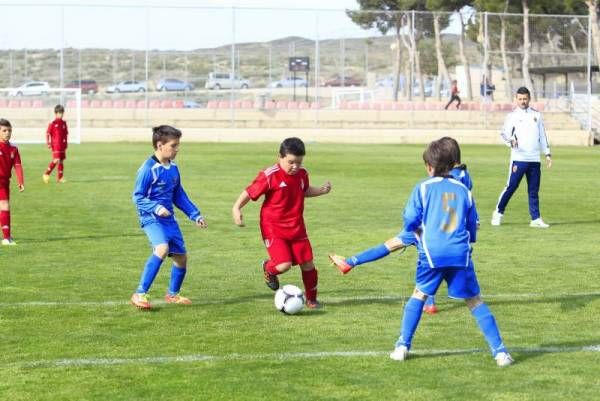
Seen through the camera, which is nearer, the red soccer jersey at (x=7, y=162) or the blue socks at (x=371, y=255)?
the blue socks at (x=371, y=255)

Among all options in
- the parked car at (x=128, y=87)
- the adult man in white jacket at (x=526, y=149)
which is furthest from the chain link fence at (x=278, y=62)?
the adult man in white jacket at (x=526, y=149)

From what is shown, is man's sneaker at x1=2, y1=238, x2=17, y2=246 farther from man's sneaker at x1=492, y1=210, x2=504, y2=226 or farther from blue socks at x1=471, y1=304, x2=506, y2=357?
blue socks at x1=471, y1=304, x2=506, y2=357

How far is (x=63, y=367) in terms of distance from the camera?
802 centimetres

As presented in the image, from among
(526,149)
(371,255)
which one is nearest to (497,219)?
(526,149)

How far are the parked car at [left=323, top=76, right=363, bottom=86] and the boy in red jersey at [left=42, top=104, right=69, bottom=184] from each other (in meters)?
27.6

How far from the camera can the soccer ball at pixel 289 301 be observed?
9938mm

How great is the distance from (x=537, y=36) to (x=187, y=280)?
44030 millimetres

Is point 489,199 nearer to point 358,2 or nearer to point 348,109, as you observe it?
point 348,109

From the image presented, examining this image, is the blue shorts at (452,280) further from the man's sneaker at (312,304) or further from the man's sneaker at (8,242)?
the man's sneaker at (8,242)

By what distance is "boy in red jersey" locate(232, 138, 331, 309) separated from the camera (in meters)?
10.1

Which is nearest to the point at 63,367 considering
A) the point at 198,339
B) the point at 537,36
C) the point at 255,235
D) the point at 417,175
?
the point at 198,339

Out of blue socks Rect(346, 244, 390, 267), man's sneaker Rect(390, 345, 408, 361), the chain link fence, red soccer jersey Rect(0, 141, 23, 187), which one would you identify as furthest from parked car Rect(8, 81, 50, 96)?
man's sneaker Rect(390, 345, 408, 361)

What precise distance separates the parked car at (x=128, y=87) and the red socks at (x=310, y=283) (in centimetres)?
4397

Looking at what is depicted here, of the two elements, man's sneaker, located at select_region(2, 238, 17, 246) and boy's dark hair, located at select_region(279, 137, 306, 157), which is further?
man's sneaker, located at select_region(2, 238, 17, 246)
